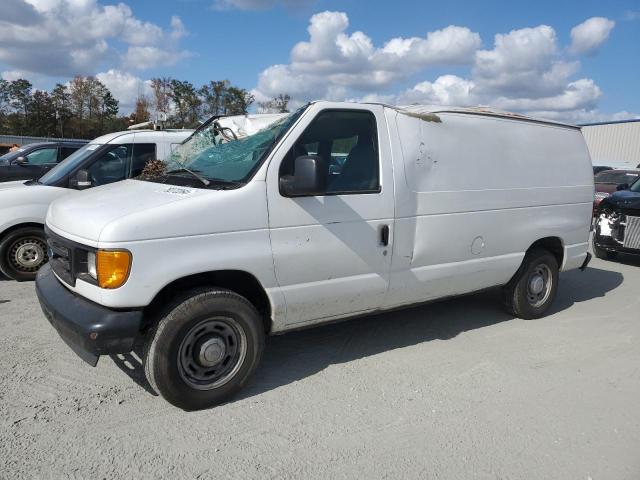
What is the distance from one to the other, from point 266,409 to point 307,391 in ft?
1.30

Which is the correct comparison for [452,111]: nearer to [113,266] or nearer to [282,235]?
[282,235]

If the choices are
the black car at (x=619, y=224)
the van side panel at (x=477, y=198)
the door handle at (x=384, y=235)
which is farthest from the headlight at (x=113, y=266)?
the black car at (x=619, y=224)

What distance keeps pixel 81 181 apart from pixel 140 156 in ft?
3.09

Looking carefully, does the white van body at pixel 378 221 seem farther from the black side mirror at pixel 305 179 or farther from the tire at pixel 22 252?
the tire at pixel 22 252

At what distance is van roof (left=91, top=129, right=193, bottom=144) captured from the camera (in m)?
7.25

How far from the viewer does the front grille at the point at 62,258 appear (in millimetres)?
3516

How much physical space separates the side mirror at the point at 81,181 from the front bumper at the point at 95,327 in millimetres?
3615

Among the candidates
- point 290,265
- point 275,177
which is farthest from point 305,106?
point 290,265

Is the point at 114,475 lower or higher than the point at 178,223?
lower

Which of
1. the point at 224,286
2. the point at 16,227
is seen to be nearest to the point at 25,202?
the point at 16,227

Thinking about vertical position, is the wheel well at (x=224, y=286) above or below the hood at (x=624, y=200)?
below

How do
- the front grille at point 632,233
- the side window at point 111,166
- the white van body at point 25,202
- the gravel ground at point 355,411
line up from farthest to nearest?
1. the front grille at point 632,233
2. the side window at point 111,166
3. the white van body at point 25,202
4. the gravel ground at point 355,411

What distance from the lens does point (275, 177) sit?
372 centimetres

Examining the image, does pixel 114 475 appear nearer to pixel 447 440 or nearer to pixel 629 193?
pixel 447 440
